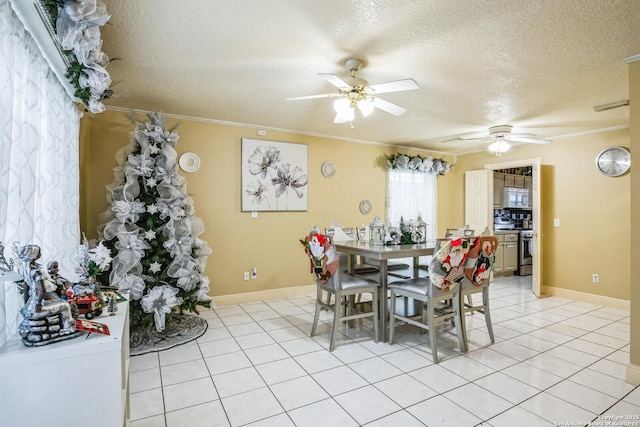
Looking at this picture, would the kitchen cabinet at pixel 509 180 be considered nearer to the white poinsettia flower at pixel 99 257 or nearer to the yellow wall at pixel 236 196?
the yellow wall at pixel 236 196

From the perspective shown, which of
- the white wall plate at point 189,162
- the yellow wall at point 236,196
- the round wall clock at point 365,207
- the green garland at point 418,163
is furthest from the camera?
the green garland at point 418,163

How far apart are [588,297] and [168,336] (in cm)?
549

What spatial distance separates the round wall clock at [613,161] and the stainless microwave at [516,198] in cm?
244

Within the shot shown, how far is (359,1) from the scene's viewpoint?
1854 millimetres

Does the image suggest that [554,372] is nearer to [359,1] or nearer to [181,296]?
[359,1]

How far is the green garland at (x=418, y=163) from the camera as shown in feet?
18.7

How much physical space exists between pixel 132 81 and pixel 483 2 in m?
2.85

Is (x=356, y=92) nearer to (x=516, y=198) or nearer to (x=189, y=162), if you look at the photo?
(x=189, y=162)

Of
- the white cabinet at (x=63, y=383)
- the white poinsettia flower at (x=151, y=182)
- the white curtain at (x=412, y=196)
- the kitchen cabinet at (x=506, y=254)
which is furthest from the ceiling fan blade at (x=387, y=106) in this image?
the kitchen cabinet at (x=506, y=254)

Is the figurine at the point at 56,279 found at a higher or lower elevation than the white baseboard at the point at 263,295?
higher

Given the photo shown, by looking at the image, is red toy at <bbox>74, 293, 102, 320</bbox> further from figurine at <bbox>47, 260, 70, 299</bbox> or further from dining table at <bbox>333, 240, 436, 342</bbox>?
dining table at <bbox>333, 240, 436, 342</bbox>

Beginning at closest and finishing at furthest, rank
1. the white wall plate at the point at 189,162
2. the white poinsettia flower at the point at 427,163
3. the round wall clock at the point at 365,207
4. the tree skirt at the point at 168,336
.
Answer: the tree skirt at the point at 168,336, the white wall plate at the point at 189,162, the round wall clock at the point at 365,207, the white poinsettia flower at the point at 427,163

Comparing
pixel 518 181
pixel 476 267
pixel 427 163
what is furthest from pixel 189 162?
pixel 518 181

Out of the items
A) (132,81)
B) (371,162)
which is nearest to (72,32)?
(132,81)
